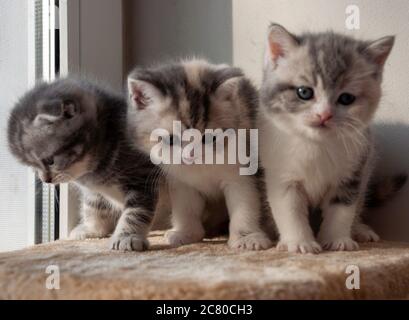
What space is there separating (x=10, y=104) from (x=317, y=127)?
1.03 m

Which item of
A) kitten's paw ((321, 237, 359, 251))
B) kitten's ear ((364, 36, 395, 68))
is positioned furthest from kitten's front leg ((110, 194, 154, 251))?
kitten's ear ((364, 36, 395, 68))

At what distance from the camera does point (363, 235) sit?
1.50 meters

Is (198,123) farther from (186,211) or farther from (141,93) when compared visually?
(186,211)

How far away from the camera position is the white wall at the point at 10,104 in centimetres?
167

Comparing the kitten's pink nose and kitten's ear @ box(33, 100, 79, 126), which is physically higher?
kitten's ear @ box(33, 100, 79, 126)

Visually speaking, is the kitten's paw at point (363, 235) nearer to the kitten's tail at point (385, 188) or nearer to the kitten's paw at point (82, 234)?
the kitten's tail at point (385, 188)

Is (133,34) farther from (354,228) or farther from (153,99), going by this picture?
(354,228)

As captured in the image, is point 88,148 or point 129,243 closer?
point 129,243

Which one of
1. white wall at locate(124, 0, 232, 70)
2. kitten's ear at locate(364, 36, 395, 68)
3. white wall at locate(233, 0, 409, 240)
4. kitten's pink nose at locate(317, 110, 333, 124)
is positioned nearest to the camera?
kitten's pink nose at locate(317, 110, 333, 124)

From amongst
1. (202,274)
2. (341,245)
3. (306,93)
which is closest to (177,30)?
(306,93)

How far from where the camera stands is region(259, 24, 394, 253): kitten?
1.23 m

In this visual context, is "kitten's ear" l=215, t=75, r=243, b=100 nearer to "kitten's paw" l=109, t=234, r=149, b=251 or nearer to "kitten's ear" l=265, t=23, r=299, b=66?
"kitten's ear" l=265, t=23, r=299, b=66

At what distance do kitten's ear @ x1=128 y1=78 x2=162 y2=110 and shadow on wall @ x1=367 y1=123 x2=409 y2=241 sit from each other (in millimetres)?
779
